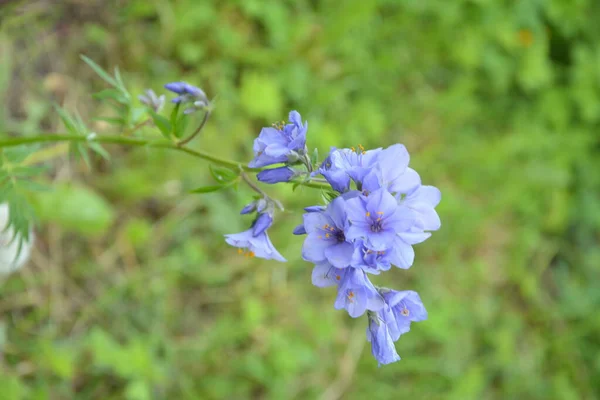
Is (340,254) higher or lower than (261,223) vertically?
higher

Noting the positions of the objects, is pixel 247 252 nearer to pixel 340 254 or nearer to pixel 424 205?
pixel 340 254

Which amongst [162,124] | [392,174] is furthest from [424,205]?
[162,124]

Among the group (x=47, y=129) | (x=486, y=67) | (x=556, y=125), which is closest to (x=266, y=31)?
(x=47, y=129)

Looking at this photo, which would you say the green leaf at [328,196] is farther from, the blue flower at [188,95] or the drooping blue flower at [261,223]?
the blue flower at [188,95]

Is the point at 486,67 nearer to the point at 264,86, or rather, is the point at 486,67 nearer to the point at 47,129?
the point at 264,86

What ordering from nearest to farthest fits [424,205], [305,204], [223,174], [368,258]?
[368,258], [424,205], [223,174], [305,204]

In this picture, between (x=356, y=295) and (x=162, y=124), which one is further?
(x=162, y=124)
